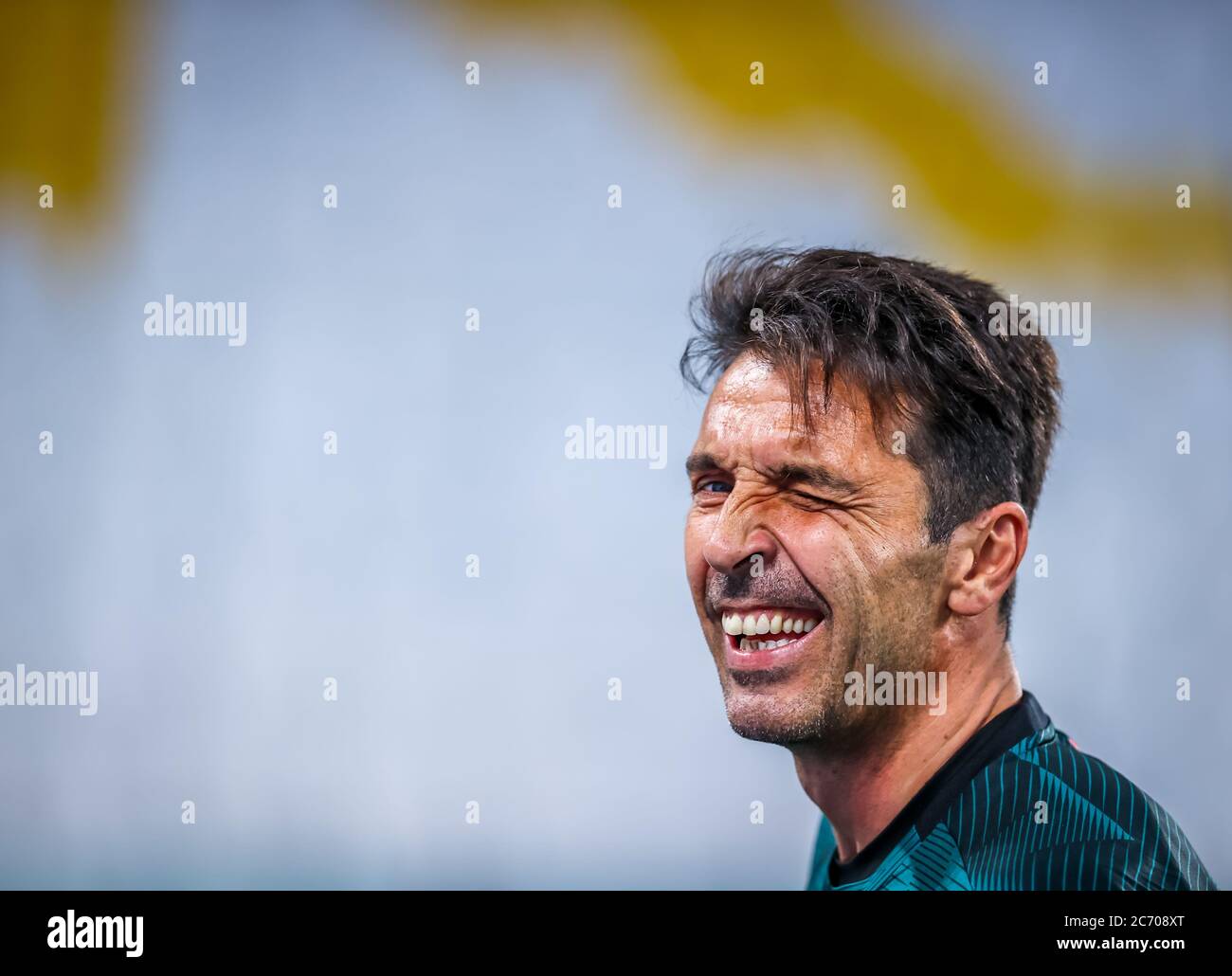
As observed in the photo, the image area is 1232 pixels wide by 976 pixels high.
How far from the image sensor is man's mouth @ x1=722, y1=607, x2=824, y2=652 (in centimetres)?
271

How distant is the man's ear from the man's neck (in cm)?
15

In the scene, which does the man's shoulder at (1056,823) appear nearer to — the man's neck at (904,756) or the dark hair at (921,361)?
the man's neck at (904,756)

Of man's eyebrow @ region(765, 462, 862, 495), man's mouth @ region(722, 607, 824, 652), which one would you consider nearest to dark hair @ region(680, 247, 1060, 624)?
man's eyebrow @ region(765, 462, 862, 495)

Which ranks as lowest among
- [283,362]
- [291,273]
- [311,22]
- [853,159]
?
[283,362]

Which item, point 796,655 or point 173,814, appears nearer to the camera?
point 796,655

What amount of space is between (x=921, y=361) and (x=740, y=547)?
23.0 inches

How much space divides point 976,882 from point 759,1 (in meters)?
2.24

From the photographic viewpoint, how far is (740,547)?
8.86 ft

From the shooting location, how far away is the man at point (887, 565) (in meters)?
2.63

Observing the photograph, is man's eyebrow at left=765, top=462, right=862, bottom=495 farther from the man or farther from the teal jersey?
the teal jersey

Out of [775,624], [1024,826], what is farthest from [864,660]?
[1024,826]
